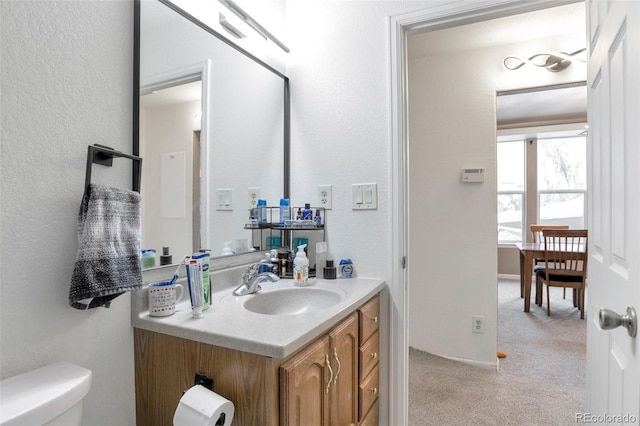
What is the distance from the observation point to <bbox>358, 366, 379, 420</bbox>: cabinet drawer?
1.33 m

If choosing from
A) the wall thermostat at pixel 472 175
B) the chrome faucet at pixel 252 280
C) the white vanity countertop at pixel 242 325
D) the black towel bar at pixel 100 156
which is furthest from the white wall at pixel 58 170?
the wall thermostat at pixel 472 175

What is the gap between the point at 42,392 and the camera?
0.72 m

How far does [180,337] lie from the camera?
96cm

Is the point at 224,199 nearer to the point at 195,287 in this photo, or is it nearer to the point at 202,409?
the point at 195,287

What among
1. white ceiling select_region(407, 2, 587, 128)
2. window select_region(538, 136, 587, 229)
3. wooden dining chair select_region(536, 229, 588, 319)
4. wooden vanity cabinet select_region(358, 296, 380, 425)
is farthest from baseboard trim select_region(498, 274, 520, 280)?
wooden vanity cabinet select_region(358, 296, 380, 425)

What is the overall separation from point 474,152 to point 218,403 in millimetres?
2337

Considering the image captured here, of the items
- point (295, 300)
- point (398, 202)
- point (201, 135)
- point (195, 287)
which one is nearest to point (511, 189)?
point (398, 202)

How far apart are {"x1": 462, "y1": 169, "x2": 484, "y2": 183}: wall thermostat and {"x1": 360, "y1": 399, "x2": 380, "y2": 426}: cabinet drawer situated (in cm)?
166

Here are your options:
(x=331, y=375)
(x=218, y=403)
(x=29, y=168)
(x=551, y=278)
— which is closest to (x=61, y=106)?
(x=29, y=168)

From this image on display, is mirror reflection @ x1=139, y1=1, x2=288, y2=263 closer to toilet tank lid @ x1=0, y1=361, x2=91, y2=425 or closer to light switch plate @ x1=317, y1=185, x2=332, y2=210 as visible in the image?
light switch plate @ x1=317, y1=185, x2=332, y2=210

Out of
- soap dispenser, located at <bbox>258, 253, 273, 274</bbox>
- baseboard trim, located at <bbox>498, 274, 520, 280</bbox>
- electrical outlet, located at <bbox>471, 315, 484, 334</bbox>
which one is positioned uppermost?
soap dispenser, located at <bbox>258, 253, 273, 274</bbox>

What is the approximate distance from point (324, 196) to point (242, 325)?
0.92m

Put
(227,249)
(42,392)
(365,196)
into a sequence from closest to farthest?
(42,392) < (227,249) < (365,196)

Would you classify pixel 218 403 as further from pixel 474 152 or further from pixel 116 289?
pixel 474 152
